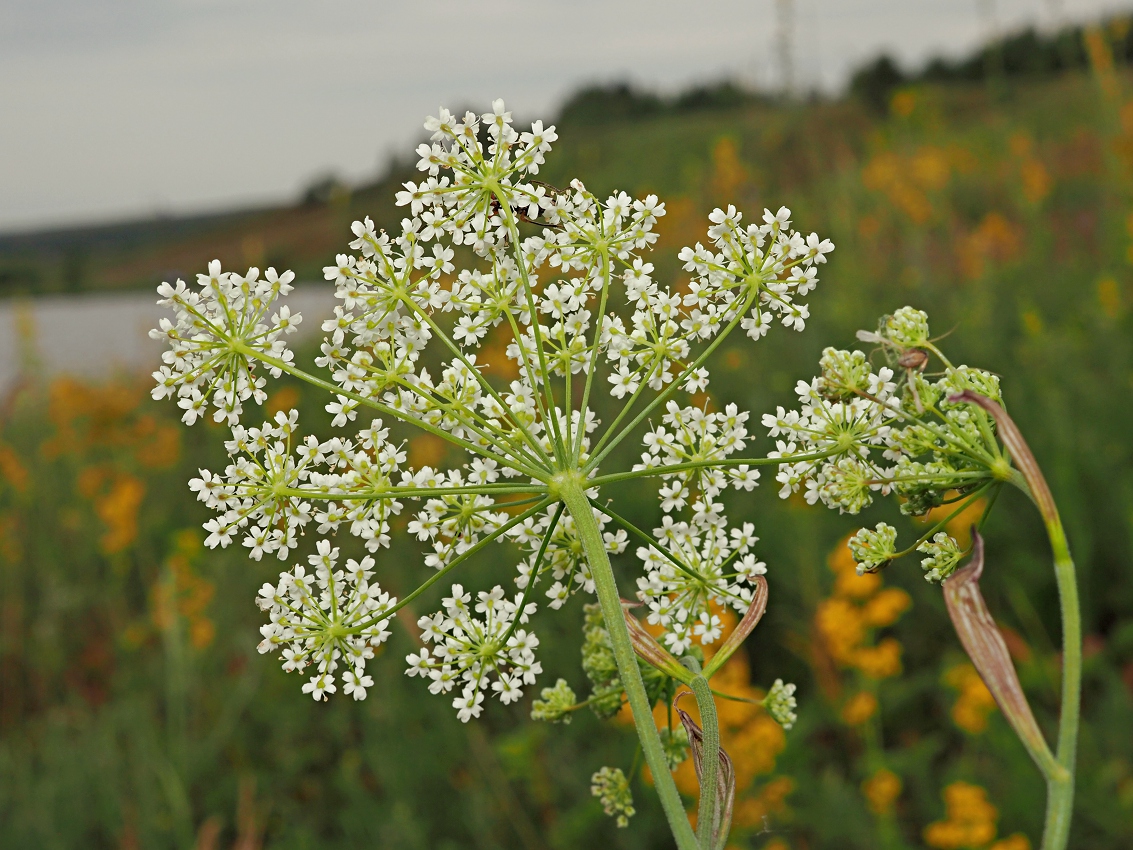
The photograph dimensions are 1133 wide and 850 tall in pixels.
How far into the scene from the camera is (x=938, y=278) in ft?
27.7

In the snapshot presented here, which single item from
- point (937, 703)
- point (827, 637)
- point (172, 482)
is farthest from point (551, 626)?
point (172, 482)

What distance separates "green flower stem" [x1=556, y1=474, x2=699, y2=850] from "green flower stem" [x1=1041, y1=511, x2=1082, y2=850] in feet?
0.98

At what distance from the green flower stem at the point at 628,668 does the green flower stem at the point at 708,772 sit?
0.02 meters

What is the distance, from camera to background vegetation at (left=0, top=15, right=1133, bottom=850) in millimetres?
3770

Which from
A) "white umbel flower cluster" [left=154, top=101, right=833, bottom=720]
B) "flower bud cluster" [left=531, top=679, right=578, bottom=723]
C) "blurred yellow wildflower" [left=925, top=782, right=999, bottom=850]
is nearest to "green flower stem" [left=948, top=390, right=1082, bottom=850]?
"white umbel flower cluster" [left=154, top=101, right=833, bottom=720]

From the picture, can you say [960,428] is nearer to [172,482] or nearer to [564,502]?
[564,502]

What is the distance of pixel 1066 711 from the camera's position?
32.9 inches

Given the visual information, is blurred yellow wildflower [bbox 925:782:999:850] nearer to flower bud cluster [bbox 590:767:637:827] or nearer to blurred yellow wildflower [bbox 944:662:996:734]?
blurred yellow wildflower [bbox 944:662:996:734]

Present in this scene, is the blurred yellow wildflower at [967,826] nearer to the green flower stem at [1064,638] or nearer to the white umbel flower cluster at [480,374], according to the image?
the white umbel flower cluster at [480,374]

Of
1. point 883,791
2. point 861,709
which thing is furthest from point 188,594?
point 883,791

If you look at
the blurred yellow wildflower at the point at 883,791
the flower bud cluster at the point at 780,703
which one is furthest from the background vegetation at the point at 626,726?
the flower bud cluster at the point at 780,703

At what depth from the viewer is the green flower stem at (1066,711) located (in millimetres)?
813

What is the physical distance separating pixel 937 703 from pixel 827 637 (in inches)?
34.0

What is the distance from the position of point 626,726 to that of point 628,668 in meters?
3.44
